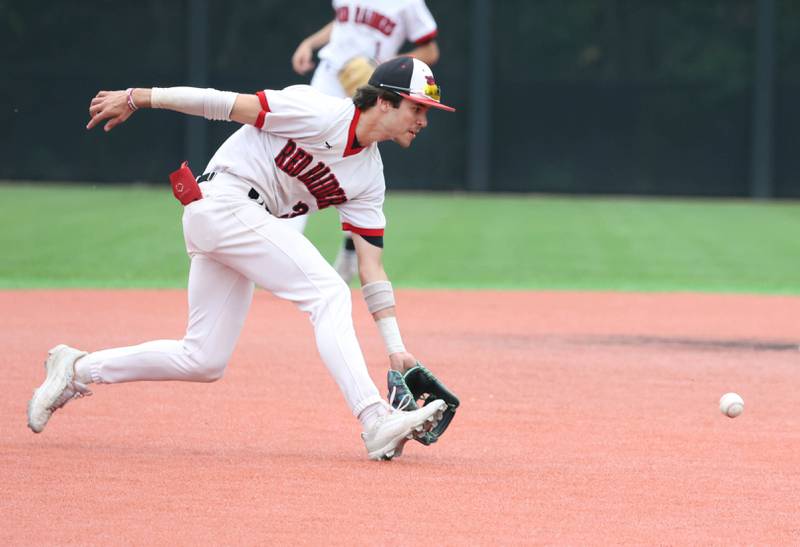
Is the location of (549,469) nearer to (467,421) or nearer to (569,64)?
(467,421)

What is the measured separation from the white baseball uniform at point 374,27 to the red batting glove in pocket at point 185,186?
243 inches

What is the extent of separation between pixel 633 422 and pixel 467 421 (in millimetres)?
791

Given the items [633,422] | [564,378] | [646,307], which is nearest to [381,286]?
[633,422]

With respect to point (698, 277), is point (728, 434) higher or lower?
higher

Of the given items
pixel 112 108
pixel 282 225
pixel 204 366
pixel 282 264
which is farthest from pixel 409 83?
pixel 204 366

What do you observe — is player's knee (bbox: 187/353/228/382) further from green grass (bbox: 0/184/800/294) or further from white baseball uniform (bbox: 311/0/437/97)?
green grass (bbox: 0/184/800/294)

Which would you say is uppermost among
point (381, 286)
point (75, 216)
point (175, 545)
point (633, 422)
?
point (381, 286)

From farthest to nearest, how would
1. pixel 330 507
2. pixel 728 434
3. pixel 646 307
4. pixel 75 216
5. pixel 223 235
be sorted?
pixel 75 216 → pixel 646 307 → pixel 728 434 → pixel 223 235 → pixel 330 507

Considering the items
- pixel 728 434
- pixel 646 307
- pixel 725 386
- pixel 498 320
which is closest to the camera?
pixel 728 434

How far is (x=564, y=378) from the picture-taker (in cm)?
815

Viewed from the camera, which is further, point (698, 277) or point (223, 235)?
point (698, 277)

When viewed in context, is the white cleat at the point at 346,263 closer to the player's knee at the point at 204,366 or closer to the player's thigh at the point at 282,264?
the player's knee at the point at 204,366

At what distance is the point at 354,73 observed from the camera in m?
11.4

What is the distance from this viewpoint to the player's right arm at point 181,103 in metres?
5.53
